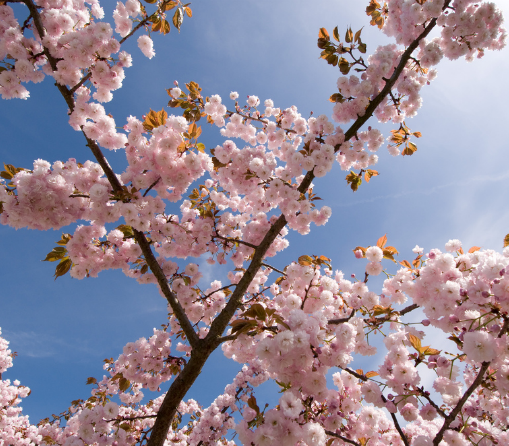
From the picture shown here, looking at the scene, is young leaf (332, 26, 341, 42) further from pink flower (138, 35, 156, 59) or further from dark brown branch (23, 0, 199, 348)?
dark brown branch (23, 0, 199, 348)

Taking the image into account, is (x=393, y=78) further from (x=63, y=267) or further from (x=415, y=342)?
(x=63, y=267)

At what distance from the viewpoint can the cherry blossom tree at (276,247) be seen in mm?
2209

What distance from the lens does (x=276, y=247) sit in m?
5.00

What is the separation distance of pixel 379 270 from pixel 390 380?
3.54ft

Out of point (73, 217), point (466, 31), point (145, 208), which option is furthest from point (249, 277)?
point (466, 31)

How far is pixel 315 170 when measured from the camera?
3.54m

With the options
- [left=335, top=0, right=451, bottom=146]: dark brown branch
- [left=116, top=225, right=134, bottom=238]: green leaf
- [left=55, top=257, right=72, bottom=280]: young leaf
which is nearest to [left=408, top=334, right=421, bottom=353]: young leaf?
[left=335, top=0, right=451, bottom=146]: dark brown branch

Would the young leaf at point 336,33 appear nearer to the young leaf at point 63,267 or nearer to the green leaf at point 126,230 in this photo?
the green leaf at point 126,230

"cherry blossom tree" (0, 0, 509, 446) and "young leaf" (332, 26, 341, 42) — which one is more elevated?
"young leaf" (332, 26, 341, 42)

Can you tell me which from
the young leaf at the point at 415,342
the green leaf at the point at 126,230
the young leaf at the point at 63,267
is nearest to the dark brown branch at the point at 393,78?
the young leaf at the point at 415,342

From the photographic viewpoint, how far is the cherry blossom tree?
221cm

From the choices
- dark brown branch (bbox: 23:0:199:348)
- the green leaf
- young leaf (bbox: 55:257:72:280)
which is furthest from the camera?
the green leaf

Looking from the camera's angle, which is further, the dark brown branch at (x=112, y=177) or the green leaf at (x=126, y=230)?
the green leaf at (x=126, y=230)

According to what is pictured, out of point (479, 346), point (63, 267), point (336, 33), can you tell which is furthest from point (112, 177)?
point (479, 346)
